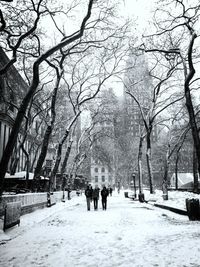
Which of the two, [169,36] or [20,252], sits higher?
[169,36]

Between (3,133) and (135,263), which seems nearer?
(135,263)

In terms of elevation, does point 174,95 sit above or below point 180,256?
above

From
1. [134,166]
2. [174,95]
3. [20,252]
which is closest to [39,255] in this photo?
[20,252]

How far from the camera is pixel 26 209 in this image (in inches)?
595

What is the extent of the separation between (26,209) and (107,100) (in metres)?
18.2

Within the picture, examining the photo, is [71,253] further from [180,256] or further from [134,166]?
[134,166]

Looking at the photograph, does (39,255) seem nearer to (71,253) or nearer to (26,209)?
(71,253)

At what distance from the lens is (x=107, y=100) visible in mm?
30609

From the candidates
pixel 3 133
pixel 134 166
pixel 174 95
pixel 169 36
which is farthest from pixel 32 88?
pixel 134 166

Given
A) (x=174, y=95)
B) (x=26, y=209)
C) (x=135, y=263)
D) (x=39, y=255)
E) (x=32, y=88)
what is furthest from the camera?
(x=174, y=95)

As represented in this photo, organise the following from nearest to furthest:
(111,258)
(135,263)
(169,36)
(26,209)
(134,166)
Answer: (135,263)
(111,258)
(26,209)
(169,36)
(134,166)

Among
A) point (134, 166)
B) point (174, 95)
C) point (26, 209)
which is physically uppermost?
point (174, 95)

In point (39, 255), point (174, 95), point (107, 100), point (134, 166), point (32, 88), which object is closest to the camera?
point (39, 255)

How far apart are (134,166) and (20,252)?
188 ft
